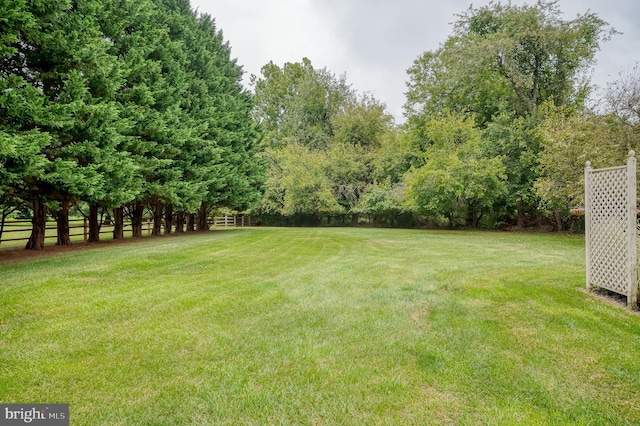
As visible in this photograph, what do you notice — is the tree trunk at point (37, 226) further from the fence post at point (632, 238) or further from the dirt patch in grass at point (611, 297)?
the fence post at point (632, 238)

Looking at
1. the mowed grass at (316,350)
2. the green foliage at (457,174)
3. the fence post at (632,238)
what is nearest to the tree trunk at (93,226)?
the mowed grass at (316,350)

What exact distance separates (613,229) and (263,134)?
21.7 meters

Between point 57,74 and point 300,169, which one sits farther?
point 300,169

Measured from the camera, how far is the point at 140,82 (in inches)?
495

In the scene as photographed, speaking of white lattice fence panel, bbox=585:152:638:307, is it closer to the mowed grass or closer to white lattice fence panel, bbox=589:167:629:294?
white lattice fence panel, bbox=589:167:629:294

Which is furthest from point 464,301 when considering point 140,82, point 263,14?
point 263,14

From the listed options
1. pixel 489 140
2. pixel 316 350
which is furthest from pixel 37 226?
pixel 489 140

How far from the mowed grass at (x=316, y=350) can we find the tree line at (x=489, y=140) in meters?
9.20

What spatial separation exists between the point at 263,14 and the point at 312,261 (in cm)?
1868

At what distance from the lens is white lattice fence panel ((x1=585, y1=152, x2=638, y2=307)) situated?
15.0ft

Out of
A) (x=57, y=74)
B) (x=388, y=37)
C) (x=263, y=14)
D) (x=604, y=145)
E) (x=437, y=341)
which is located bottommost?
(x=437, y=341)

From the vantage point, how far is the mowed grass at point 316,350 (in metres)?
2.36

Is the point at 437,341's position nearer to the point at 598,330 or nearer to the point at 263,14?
the point at 598,330

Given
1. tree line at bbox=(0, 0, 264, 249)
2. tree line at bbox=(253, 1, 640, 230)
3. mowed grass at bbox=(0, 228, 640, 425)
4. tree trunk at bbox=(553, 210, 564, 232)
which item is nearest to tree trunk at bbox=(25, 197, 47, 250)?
tree line at bbox=(0, 0, 264, 249)
